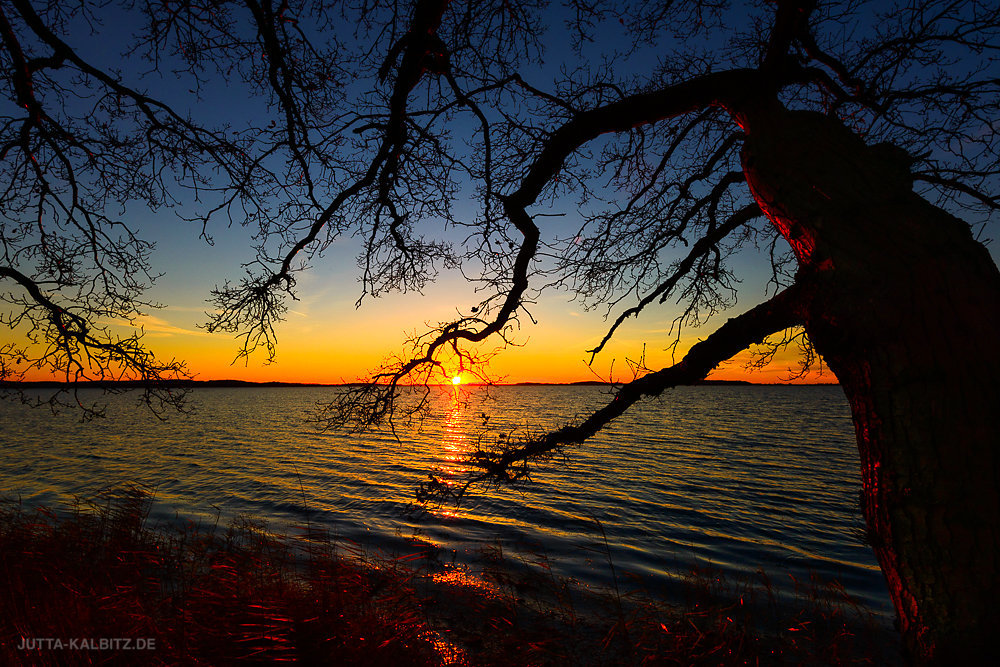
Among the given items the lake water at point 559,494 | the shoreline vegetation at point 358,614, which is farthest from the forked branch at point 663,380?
the shoreline vegetation at point 358,614

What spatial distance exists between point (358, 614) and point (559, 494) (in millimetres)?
9254

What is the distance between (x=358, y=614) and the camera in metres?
4.99

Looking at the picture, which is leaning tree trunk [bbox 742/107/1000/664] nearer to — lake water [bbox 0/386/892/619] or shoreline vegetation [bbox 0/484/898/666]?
lake water [bbox 0/386/892/619]

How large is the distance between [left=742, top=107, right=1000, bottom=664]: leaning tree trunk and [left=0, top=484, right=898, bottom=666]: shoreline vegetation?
3.21 m

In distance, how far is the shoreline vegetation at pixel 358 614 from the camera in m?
3.78

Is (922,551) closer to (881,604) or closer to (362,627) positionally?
(362,627)

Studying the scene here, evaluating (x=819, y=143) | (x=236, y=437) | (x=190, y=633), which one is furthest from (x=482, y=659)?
(x=236, y=437)

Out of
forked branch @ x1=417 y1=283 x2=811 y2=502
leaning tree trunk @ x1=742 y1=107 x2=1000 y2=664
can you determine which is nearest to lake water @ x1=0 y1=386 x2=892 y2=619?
forked branch @ x1=417 y1=283 x2=811 y2=502

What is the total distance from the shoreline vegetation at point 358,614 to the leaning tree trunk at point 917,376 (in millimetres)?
3211

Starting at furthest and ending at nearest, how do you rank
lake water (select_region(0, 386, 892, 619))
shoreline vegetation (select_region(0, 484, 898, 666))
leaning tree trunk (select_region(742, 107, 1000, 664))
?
lake water (select_region(0, 386, 892, 619)) → shoreline vegetation (select_region(0, 484, 898, 666)) → leaning tree trunk (select_region(742, 107, 1000, 664))

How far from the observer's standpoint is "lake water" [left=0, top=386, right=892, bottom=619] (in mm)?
8906

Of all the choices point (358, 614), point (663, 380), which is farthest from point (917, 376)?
point (358, 614)

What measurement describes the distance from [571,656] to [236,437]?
95.2 ft

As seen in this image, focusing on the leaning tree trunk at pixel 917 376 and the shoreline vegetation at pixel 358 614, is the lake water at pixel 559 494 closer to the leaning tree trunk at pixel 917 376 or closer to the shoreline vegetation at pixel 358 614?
the shoreline vegetation at pixel 358 614
